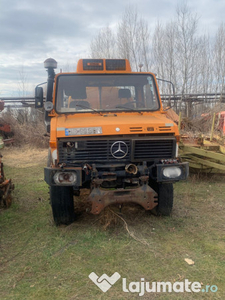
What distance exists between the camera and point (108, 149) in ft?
12.1

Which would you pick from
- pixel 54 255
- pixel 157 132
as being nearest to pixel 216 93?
pixel 157 132

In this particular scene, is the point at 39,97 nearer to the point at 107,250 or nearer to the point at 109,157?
the point at 109,157

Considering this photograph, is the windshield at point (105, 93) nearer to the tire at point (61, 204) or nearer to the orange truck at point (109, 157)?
the orange truck at point (109, 157)

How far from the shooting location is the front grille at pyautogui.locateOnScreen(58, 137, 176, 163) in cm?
364

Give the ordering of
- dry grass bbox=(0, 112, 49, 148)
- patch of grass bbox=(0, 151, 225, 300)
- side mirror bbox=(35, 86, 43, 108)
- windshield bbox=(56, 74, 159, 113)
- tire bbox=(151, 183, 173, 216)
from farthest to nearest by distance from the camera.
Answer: dry grass bbox=(0, 112, 49, 148) < side mirror bbox=(35, 86, 43, 108) < windshield bbox=(56, 74, 159, 113) < tire bbox=(151, 183, 173, 216) < patch of grass bbox=(0, 151, 225, 300)

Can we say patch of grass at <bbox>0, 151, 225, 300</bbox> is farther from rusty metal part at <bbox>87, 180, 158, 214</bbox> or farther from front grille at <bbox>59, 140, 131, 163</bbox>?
front grille at <bbox>59, 140, 131, 163</bbox>

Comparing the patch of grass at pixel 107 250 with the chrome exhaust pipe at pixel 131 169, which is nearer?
the patch of grass at pixel 107 250

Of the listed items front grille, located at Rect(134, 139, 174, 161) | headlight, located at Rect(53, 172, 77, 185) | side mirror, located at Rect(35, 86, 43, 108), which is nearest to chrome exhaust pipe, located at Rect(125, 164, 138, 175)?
front grille, located at Rect(134, 139, 174, 161)

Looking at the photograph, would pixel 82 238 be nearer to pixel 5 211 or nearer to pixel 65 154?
pixel 65 154

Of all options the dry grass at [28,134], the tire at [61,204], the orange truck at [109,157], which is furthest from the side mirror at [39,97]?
the dry grass at [28,134]

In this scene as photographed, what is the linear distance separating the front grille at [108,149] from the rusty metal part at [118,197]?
0.41 metres

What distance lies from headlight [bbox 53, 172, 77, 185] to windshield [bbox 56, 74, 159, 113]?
1.34 metres

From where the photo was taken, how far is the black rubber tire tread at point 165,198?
4.29m

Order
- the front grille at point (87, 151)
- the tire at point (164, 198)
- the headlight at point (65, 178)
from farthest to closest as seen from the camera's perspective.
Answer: the tire at point (164, 198), the front grille at point (87, 151), the headlight at point (65, 178)
